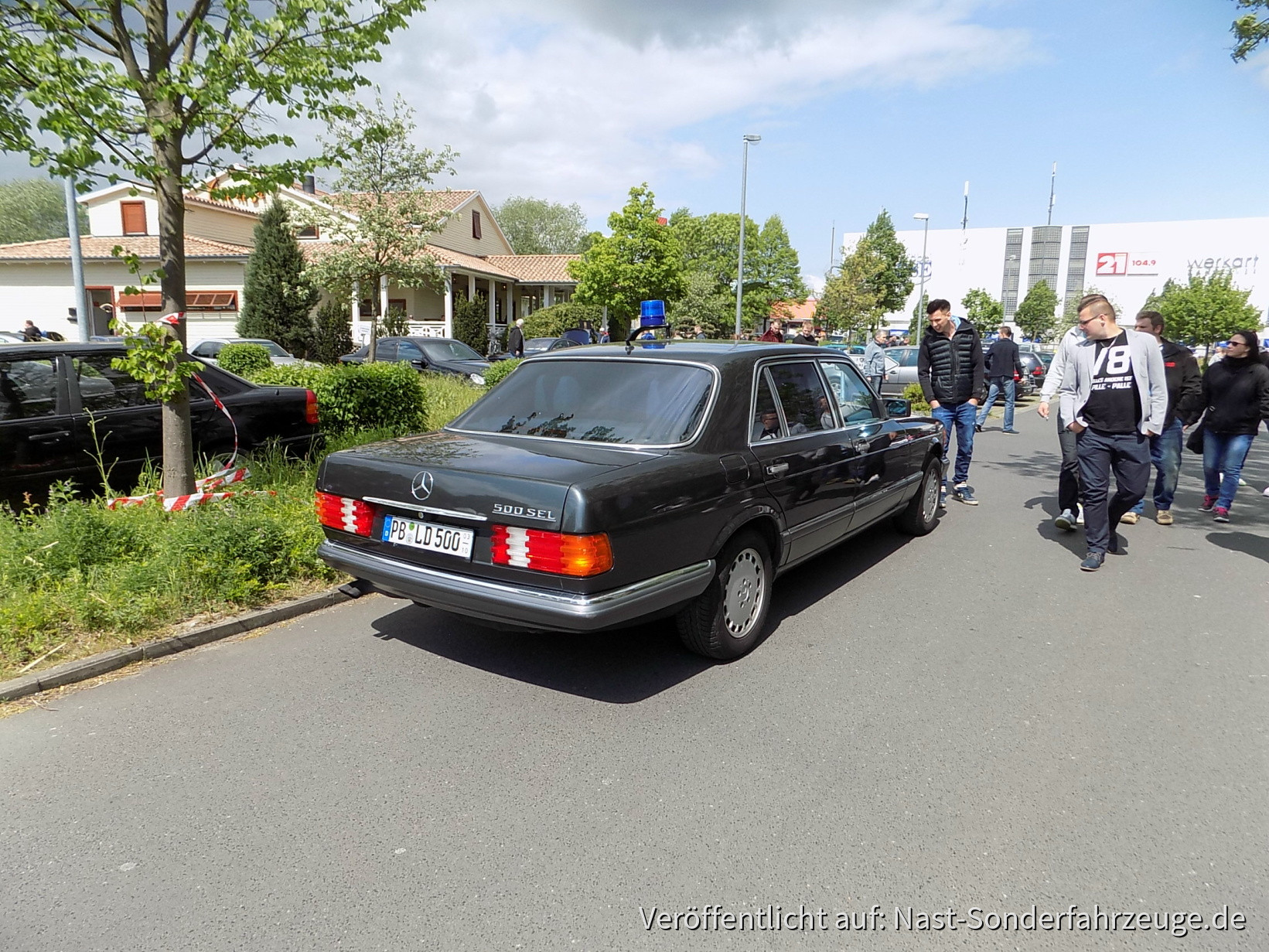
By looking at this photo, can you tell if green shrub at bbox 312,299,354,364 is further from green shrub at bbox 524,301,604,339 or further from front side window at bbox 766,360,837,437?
front side window at bbox 766,360,837,437

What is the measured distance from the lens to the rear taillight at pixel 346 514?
13.1ft

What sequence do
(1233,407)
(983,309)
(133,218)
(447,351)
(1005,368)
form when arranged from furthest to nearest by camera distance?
(983,309)
(133,218)
(447,351)
(1005,368)
(1233,407)

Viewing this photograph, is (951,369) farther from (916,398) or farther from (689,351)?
(916,398)

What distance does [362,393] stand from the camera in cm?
870

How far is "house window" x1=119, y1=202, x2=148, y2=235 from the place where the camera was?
109ft

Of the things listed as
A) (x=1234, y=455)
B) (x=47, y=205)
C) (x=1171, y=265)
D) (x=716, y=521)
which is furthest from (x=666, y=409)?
(x=1171, y=265)

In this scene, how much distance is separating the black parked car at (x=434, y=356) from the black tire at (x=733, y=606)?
14.4 m

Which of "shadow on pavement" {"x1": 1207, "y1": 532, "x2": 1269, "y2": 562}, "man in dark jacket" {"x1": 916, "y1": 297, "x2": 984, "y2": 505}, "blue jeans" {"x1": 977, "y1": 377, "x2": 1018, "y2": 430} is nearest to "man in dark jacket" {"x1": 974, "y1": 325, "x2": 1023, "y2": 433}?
"blue jeans" {"x1": 977, "y1": 377, "x2": 1018, "y2": 430}

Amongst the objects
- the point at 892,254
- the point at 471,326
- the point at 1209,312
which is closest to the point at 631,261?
the point at 471,326

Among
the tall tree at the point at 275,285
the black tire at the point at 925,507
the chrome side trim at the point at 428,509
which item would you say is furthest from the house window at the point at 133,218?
the chrome side trim at the point at 428,509

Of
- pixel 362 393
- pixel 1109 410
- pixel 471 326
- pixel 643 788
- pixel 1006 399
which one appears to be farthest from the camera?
pixel 471 326

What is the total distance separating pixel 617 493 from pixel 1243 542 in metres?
6.40

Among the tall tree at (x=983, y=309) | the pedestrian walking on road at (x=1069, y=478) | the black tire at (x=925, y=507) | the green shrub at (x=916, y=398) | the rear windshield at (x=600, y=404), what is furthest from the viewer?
the tall tree at (x=983, y=309)

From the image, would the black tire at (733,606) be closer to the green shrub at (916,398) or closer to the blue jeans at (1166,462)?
the blue jeans at (1166,462)
